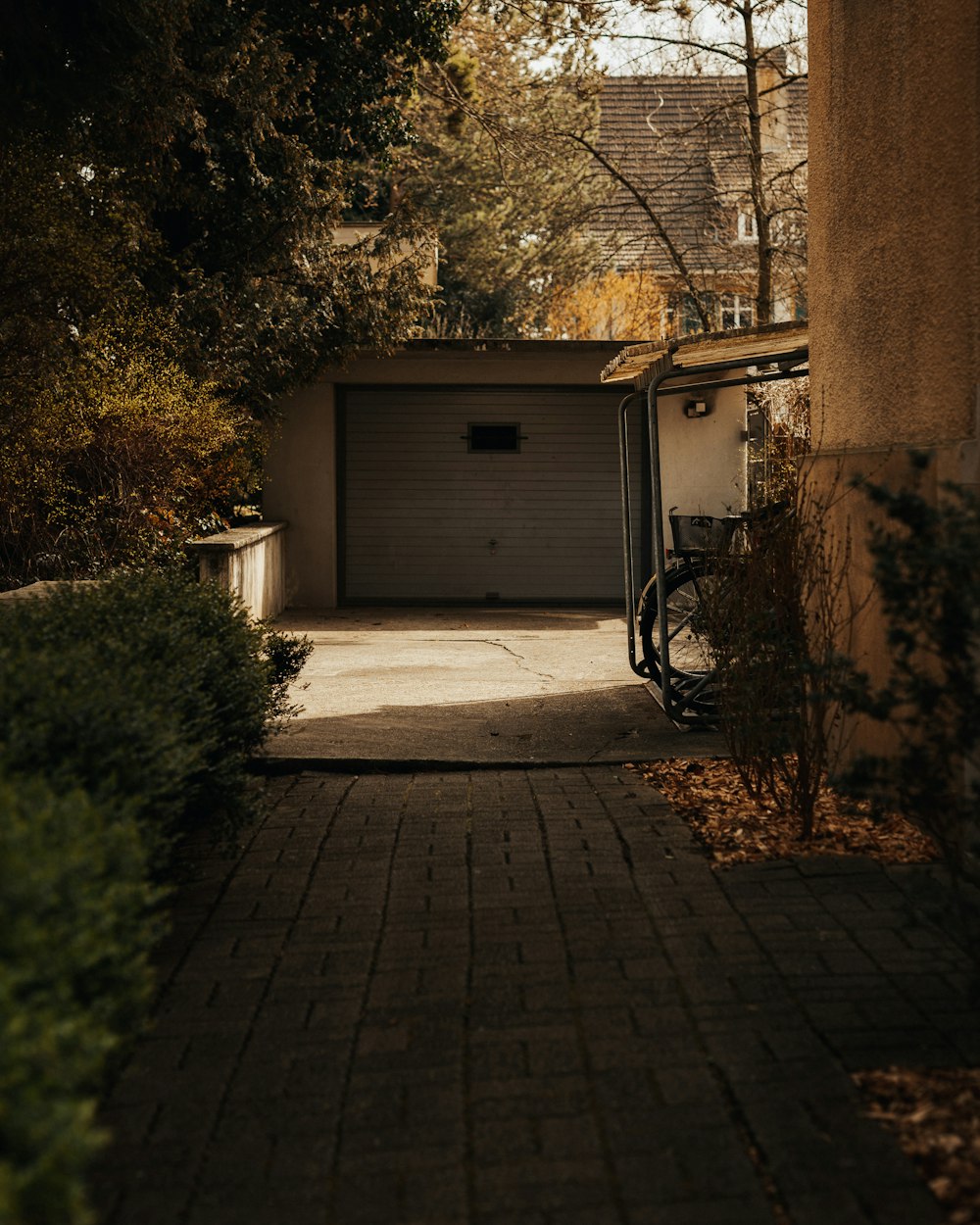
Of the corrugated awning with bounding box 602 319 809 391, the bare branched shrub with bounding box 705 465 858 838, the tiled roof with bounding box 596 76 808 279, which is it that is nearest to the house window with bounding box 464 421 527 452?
the tiled roof with bounding box 596 76 808 279

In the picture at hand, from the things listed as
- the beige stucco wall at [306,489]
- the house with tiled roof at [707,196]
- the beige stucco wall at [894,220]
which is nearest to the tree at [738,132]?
the house with tiled roof at [707,196]

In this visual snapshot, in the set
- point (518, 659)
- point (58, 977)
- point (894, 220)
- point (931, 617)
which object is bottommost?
point (518, 659)

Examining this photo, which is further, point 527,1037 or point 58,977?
point 527,1037

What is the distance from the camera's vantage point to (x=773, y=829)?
18.7 ft

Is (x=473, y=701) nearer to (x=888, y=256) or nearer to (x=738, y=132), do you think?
(x=888, y=256)

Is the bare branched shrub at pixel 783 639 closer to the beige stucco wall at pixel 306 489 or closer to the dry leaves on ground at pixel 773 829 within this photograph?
the dry leaves on ground at pixel 773 829

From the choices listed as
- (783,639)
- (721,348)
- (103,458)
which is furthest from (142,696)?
(103,458)

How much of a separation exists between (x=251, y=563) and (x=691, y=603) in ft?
20.3

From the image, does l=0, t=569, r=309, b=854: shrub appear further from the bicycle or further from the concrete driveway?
the bicycle

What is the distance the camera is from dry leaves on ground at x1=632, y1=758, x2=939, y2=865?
5355mm

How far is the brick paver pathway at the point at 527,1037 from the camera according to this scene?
2914mm

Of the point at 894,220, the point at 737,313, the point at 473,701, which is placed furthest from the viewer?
the point at 737,313

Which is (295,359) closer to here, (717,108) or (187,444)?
(187,444)

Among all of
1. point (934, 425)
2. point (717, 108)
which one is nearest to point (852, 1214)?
point (934, 425)
